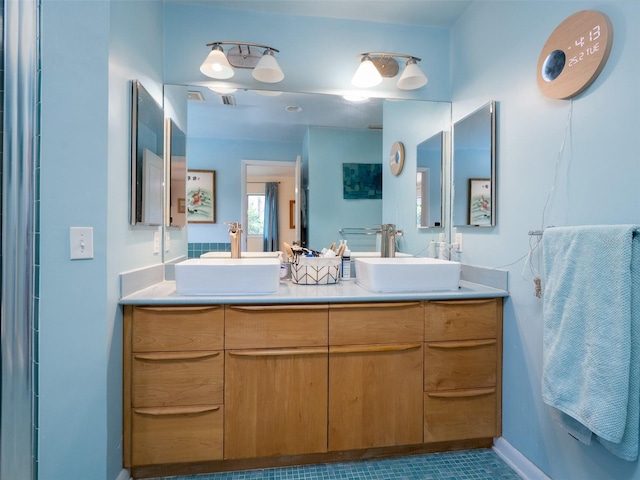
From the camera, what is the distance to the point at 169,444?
4.85 ft

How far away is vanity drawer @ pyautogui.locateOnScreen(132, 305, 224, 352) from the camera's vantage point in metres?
1.46

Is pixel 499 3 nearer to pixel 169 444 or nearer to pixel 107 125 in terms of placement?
pixel 107 125

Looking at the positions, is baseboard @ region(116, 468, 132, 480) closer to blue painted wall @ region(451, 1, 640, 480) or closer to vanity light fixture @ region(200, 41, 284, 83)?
blue painted wall @ region(451, 1, 640, 480)

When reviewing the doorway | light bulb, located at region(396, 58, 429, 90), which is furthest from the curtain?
light bulb, located at region(396, 58, 429, 90)

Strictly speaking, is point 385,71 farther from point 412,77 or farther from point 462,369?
point 462,369

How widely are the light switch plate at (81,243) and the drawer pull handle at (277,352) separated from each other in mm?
693

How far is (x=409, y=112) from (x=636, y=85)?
1.22m

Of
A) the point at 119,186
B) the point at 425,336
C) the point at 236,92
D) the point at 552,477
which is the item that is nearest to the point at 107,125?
the point at 119,186

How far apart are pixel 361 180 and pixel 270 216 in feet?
2.04

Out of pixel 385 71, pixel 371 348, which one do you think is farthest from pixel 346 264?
pixel 385 71

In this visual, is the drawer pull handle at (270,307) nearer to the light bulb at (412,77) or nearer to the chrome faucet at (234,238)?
the chrome faucet at (234,238)

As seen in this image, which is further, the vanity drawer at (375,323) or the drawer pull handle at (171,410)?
the vanity drawer at (375,323)

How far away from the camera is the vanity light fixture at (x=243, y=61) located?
190 centimetres

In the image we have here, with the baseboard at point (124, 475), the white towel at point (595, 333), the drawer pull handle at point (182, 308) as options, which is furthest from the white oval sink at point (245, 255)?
the white towel at point (595, 333)
